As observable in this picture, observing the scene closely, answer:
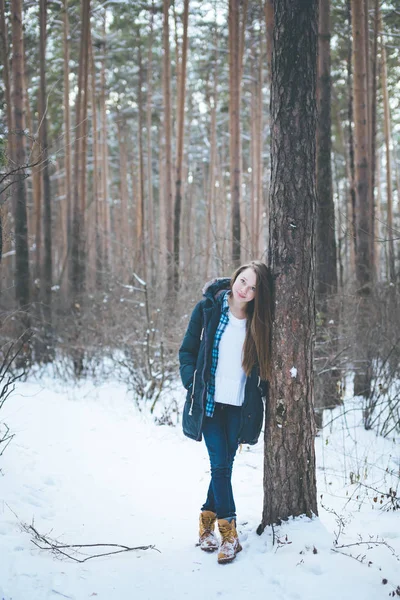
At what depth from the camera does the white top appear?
3.05 metres

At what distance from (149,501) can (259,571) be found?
1.48 meters

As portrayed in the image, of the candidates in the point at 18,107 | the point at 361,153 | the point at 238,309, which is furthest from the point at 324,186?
the point at 18,107

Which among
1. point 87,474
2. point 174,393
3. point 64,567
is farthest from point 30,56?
point 64,567

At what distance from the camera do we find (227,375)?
306 centimetres

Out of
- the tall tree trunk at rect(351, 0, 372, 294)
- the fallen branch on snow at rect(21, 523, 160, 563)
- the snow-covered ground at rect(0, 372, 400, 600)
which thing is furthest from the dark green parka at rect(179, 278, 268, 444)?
the tall tree trunk at rect(351, 0, 372, 294)

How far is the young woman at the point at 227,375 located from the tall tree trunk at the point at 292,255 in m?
0.10

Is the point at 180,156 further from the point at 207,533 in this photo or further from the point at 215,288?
the point at 207,533

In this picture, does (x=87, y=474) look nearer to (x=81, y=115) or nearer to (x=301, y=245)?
(x=301, y=245)

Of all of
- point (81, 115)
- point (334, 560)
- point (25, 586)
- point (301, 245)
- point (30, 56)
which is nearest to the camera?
point (25, 586)

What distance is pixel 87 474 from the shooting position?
457 centimetres

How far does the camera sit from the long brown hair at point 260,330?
3035 millimetres

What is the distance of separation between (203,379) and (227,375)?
16 centimetres

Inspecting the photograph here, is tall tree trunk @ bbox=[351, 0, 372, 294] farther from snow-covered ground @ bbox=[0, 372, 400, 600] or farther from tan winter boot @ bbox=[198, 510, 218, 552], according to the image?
tan winter boot @ bbox=[198, 510, 218, 552]

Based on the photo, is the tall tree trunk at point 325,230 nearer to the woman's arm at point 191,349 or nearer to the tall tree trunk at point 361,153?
the tall tree trunk at point 361,153
